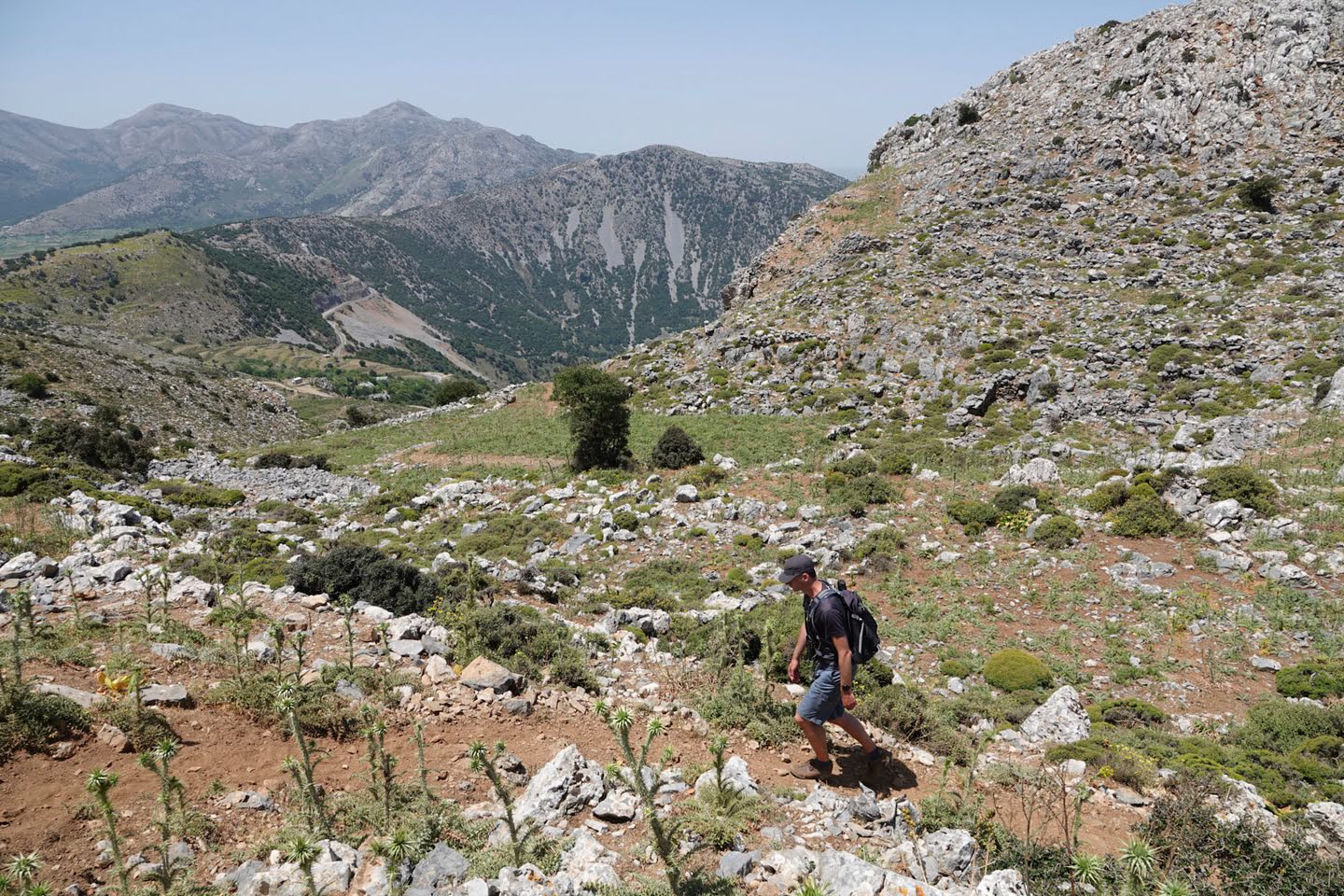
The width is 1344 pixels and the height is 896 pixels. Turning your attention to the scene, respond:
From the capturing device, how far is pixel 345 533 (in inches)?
856

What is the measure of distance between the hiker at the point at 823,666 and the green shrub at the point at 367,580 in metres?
8.21

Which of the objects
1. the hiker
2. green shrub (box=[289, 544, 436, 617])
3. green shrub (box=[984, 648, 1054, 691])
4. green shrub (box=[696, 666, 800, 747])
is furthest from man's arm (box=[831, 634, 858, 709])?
green shrub (box=[289, 544, 436, 617])

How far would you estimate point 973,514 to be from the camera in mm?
17578

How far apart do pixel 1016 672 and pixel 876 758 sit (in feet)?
17.3

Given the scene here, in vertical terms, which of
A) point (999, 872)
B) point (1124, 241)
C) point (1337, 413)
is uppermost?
point (1124, 241)

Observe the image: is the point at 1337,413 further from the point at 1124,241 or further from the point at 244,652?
the point at 244,652

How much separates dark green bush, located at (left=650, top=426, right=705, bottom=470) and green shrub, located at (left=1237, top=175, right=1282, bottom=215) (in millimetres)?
38932

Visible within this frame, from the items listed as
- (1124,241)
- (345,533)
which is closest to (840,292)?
(1124,241)

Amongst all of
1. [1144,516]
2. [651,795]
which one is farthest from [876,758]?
[1144,516]

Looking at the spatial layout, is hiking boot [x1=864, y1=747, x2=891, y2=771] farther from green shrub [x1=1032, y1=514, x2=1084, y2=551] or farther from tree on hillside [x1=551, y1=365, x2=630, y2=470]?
tree on hillside [x1=551, y1=365, x2=630, y2=470]

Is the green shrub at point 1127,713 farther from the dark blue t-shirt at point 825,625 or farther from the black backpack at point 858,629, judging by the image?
the dark blue t-shirt at point 825,625

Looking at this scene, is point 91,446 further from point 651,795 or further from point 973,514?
point 973,514

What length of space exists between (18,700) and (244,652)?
2.37 meters

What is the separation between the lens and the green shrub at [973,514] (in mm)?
17203
